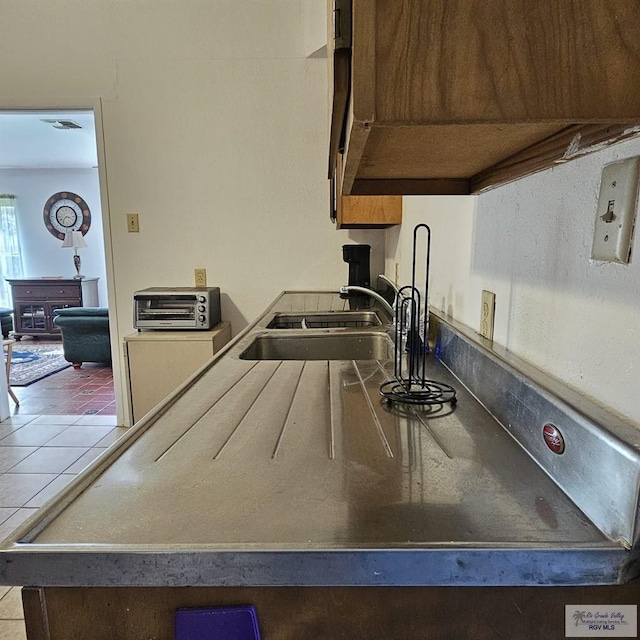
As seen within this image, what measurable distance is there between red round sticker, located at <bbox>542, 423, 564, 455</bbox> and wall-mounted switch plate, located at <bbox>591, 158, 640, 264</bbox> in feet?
0.70

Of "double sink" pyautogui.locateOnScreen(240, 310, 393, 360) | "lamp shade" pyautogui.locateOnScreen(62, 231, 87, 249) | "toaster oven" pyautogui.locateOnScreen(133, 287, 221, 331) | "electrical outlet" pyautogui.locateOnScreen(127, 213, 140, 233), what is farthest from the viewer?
"lamp shade" pyautogui.locateOnScreen(62, 231, 87, 249)

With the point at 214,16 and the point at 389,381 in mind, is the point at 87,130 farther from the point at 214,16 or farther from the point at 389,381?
the point at 389,381

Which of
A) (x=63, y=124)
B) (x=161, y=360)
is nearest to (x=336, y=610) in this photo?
(x=161, y=360)

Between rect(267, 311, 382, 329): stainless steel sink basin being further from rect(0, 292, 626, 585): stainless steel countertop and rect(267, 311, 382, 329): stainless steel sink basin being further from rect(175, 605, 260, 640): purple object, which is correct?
rect(175, 605, 260, 640): purple object

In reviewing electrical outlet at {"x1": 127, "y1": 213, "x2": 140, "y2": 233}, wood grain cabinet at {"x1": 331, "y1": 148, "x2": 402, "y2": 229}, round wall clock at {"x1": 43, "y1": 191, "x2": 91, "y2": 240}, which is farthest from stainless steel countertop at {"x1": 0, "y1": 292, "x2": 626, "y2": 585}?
round wall clock at {"x1": 43, "y1": 191, "x2": 91, "y2": 240}

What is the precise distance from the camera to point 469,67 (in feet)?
1.38

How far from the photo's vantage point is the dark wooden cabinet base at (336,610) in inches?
19.0

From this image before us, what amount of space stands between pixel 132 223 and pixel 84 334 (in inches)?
88.4

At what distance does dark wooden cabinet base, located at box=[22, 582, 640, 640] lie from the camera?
483 millimetres

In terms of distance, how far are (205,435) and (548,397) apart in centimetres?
51

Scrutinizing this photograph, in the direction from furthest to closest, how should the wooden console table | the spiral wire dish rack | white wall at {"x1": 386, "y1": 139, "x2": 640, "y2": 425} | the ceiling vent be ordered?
the wooden console table < the ceiling vent < the spiral wire dish rack < white wall at {"x1": 386, "y1": 139, "x2": 640, "y2": 425}

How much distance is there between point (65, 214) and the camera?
7.12 metres

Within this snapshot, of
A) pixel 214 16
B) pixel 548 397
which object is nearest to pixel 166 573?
pixel 548 397

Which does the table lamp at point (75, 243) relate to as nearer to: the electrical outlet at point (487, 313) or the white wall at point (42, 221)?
the white wall at point (42, 221)
